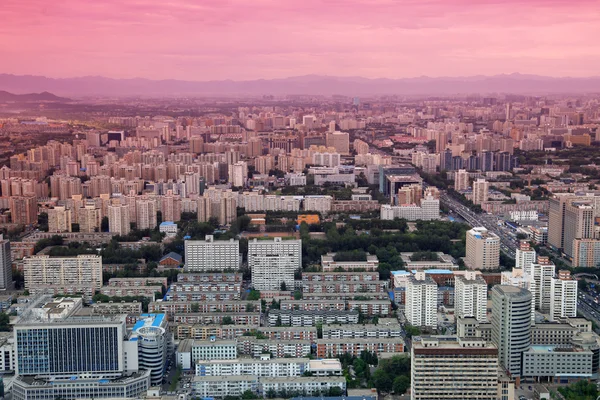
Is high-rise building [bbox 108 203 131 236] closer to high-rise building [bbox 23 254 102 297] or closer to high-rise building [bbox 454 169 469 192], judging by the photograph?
high-rise building [bbox 23 254 102 297]

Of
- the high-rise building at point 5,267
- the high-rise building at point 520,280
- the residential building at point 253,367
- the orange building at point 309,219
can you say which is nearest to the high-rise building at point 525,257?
the high-rise building at point 520,280

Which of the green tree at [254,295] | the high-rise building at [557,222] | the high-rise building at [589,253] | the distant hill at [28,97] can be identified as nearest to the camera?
the green tree at [254,295]

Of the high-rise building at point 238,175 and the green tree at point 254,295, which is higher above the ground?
the high-rise building at point 238,175

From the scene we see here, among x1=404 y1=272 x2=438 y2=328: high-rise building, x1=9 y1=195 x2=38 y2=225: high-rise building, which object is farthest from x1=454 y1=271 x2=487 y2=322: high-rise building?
x1=9 y1=195 x2=38 y2=225: high-rise building

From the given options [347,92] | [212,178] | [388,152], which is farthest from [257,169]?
[347,92]

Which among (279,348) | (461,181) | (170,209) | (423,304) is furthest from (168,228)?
(461,181)

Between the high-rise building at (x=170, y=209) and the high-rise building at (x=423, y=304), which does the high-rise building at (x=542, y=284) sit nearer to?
the high-rise building at (x=423, y=304)
